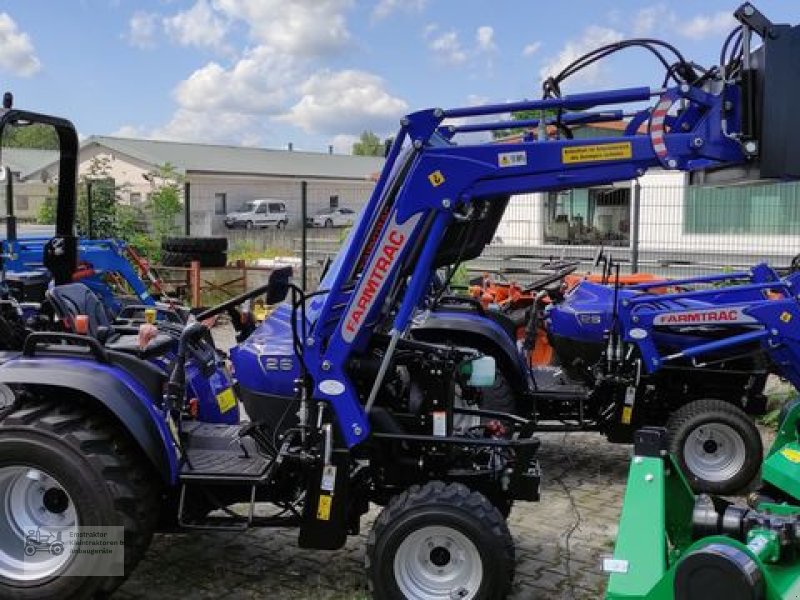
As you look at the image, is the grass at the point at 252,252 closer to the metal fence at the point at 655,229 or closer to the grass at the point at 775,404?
the metal fence at the point at 655,229

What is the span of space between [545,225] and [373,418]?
35.7ft

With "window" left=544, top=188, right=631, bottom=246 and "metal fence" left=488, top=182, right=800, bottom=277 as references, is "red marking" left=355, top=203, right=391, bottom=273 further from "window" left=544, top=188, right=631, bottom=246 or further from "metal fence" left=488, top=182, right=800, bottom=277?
"window" left=544, top=188, right=631, bottom=246

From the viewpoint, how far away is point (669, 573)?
2.76 meters

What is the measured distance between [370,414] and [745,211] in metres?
11.3

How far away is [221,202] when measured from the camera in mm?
39594

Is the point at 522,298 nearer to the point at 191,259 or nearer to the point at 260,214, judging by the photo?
the point at 191,259

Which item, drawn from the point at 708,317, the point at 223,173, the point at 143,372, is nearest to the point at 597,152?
the point at 143,372

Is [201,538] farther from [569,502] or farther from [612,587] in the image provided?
[612,587]

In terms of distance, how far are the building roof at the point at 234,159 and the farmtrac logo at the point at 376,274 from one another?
35.8 meters

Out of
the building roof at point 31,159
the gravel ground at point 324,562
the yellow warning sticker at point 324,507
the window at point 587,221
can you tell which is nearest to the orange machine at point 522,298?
the gravel ground at point 324,562

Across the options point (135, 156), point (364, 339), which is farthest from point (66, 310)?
point (135, 156)

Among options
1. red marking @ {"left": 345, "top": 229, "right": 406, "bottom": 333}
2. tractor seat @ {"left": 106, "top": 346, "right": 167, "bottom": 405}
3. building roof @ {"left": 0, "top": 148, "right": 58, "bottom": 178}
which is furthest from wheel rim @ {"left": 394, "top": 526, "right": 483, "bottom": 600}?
building roof @ {"left": 0, "top": 148, "right": 58, "bottom": 178}

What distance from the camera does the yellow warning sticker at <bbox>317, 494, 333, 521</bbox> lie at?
154 inches

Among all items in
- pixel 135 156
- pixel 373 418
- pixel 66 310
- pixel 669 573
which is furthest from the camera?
pixel 135 156
